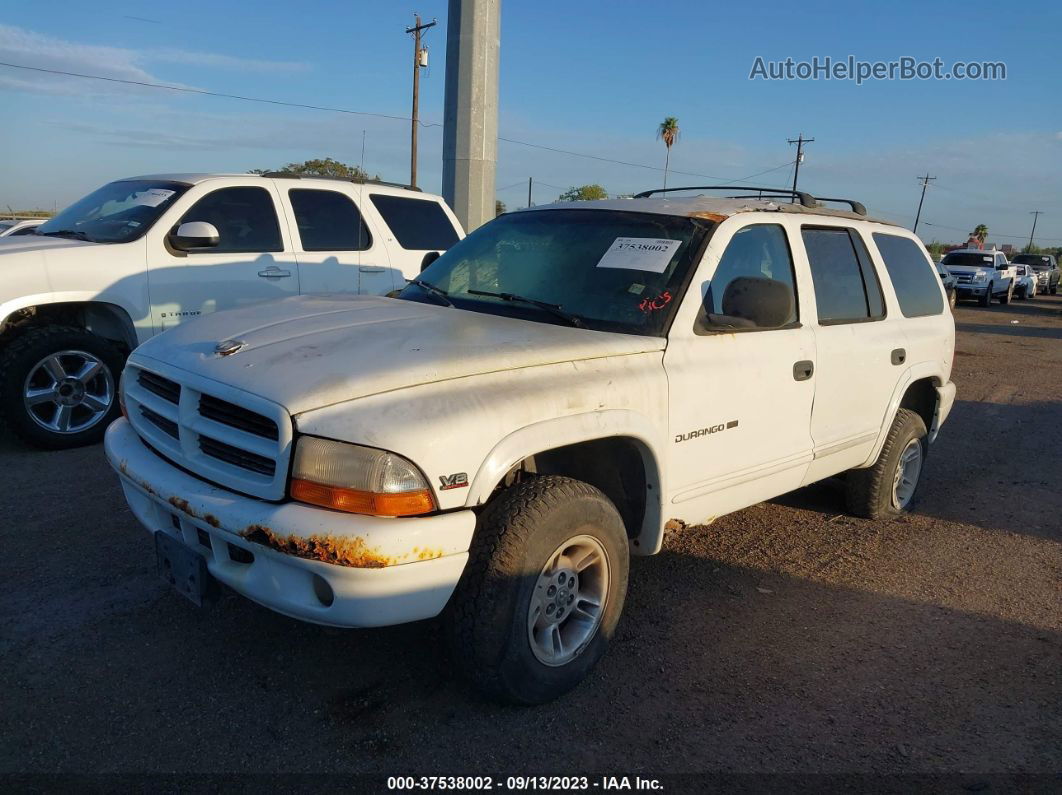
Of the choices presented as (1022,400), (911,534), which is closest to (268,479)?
(911,534)

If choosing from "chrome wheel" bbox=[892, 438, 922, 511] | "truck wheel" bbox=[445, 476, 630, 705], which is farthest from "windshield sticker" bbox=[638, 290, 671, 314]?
"chrome wheel" bbox=[892, 438, 922, 511]

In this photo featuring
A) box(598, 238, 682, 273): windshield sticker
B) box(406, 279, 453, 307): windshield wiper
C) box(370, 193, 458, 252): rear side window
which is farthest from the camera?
box(370, 193, 458, 252): rear side window

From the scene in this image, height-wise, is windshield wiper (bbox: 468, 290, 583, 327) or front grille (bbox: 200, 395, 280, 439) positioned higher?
windshield wiper (bbox: 468, 290, 583, 327)

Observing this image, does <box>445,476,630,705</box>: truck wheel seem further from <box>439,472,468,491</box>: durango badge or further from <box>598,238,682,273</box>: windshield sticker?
<box>598,238,682,273</box>: windshield sticker

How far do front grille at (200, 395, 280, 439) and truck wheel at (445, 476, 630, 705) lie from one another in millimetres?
769

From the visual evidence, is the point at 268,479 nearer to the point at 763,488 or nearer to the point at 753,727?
the point at 753,727

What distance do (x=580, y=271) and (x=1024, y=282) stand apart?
114 feet

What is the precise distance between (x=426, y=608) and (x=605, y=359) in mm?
1163

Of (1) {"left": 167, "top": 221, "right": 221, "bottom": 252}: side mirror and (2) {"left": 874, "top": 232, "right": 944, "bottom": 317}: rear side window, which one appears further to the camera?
(1) {"left": 167, "top": 221, "right": 221, "bottom": 252}: side mirror

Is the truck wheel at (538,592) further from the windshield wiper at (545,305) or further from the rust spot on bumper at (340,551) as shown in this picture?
the windshield wiper at (545,305)

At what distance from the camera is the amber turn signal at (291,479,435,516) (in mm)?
2510

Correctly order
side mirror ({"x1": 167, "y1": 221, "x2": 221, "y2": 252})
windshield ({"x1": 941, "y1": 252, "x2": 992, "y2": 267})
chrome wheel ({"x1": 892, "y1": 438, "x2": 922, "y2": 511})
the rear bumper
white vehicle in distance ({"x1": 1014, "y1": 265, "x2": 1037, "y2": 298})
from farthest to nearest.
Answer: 1. white vehicle in distance ({"x1": 1014, "y1": 265, "x2": 1037, "y2": 298})
2. windshield ({"x1": 941, "y1": 252, "x2": 992, "y2": 267})
3. side mirror ({"x1": 167, "y1": 221, "x2": 221, "y2": 252})
4. the rear bumper
5. chrome wheel ({"x1": 892, "y1": 438, "x2": 922, "y2": 511})

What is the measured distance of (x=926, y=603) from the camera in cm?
411

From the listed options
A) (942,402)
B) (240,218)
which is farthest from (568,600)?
(240,218)
